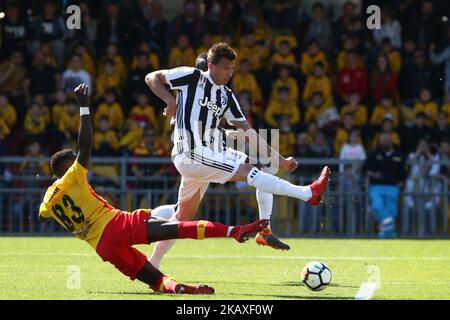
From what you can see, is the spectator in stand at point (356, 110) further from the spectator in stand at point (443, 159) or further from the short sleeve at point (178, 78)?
the short sleeve at point (178, 78)

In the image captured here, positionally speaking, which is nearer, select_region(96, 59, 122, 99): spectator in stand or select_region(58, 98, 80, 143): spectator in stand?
select_region(58, 98, 80, 143): spectator in stand

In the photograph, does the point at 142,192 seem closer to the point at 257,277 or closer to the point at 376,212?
the point at 376,212

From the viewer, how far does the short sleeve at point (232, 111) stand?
38.5 ft

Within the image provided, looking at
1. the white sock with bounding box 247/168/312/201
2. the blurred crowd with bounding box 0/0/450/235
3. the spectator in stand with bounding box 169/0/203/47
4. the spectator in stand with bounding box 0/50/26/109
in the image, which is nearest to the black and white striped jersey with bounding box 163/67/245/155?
the white sock with bounding box 247/168/312/201

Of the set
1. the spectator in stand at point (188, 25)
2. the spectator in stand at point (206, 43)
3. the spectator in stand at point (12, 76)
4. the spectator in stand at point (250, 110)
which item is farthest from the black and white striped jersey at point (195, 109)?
the spectator in stand at point (188, 25)

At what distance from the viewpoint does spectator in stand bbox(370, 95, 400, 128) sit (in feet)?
70.4

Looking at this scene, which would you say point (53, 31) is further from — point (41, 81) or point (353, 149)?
point (353, 149)

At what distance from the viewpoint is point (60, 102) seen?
70.7 feet

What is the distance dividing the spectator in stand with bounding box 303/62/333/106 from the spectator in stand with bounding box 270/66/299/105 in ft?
0.80

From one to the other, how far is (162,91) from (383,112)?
10.8 m

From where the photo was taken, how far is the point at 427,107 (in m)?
21.4

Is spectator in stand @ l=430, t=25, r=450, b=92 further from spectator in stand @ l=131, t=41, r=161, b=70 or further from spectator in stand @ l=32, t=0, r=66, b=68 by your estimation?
spectator in stand @ l=32, t=0, r=66, b=68

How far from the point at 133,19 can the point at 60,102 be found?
285 cm
